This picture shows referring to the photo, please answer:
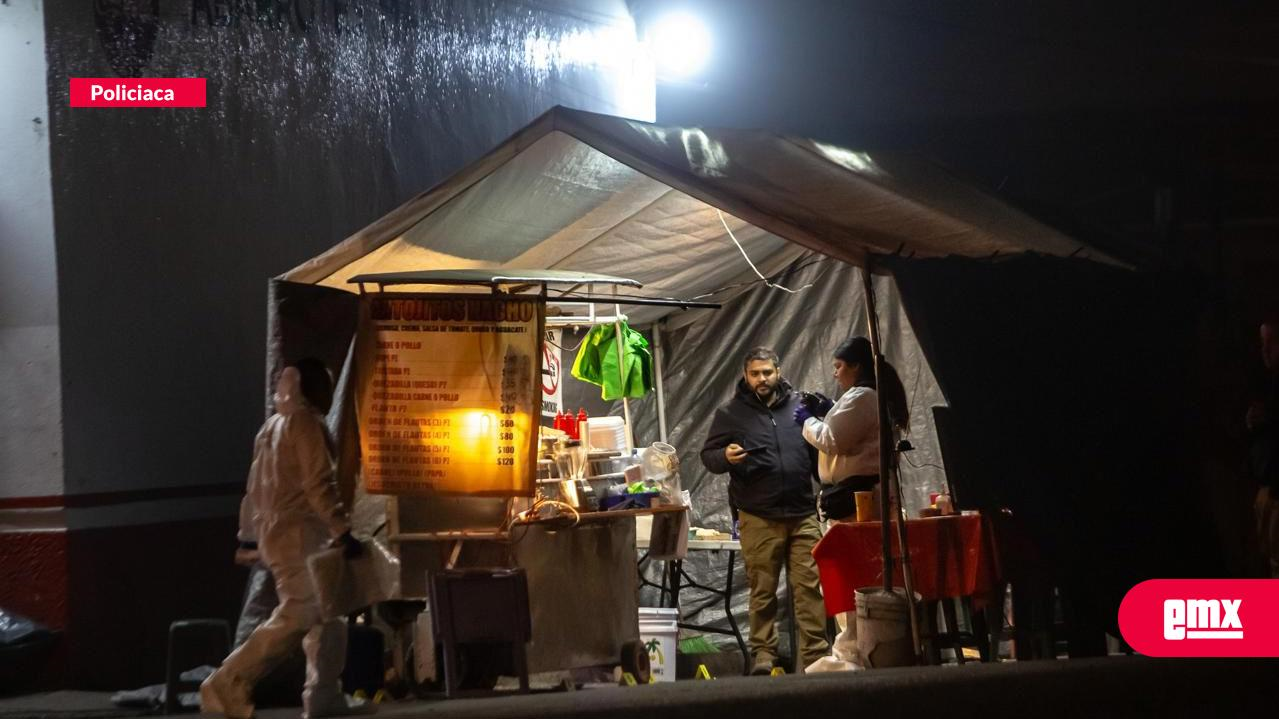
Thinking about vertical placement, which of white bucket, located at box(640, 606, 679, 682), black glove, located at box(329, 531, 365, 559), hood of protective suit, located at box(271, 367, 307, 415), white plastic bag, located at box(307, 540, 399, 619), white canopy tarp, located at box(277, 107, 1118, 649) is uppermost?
white canopy tarp, located at box(277, 107, 1118, 649)

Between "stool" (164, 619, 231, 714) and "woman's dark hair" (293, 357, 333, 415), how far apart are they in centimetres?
160

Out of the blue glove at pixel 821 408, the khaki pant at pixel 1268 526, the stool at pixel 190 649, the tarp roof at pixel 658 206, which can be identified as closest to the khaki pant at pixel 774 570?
the blue glove at pixel 821 408

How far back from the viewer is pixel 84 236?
8.05 meters

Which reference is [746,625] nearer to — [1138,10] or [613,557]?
[613,557]

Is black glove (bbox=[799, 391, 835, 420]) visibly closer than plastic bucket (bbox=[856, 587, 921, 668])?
No

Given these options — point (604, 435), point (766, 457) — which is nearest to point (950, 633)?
point (766, 457)

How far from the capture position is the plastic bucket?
24.3 ft

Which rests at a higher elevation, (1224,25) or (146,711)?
(1224,25)

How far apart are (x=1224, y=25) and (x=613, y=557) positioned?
12281mm

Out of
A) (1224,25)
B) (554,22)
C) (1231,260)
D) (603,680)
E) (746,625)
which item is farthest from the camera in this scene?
(1224,25)

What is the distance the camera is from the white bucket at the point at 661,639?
29.0ft

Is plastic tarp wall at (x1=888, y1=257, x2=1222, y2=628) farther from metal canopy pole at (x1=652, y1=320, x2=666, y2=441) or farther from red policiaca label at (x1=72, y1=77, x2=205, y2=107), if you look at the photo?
red policiaca label at (x1=72, y1=77, x2=205, y2=107)

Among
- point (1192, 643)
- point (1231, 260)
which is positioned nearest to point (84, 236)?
point (1192, 643)

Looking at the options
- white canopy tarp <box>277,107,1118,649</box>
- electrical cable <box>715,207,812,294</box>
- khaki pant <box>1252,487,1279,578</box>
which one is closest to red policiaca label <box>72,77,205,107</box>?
white canopy tarp <box>277,107,1118,649</box>
